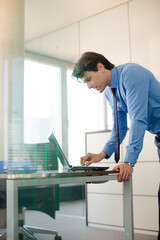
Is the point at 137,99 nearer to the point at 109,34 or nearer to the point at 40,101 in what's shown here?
the point at 109,34

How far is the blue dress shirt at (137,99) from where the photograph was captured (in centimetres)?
156

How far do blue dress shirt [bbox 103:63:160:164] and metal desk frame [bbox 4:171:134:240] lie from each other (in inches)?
6.9

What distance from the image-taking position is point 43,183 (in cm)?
122

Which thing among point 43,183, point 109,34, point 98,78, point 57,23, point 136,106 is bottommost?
point 43,183

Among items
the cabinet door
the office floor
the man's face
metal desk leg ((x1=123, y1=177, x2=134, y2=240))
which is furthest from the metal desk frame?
the cabinet door

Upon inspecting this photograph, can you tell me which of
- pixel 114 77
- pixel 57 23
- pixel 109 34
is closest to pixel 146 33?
pixel 109 34

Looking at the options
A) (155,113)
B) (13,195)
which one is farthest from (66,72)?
(13,195)

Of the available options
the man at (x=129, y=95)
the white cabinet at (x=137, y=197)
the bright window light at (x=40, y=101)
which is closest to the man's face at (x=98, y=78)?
the man at (x=129, y=95)

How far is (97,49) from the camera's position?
14.6 ft

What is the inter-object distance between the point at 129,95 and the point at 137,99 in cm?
7

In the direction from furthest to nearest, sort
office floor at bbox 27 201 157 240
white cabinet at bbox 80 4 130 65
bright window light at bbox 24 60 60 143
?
bright window light at bbox 24 60 60 143
white cabinet at bbox 80 4 130 65
office floor at bbox 27 201 157 240

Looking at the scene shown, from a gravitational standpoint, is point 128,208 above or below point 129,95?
below

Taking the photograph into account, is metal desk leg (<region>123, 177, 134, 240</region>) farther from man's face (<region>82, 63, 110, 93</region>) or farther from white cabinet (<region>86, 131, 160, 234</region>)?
white cabinet (<region>86, 131, 160, 234</region>)

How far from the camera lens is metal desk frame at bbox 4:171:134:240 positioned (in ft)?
3.78
